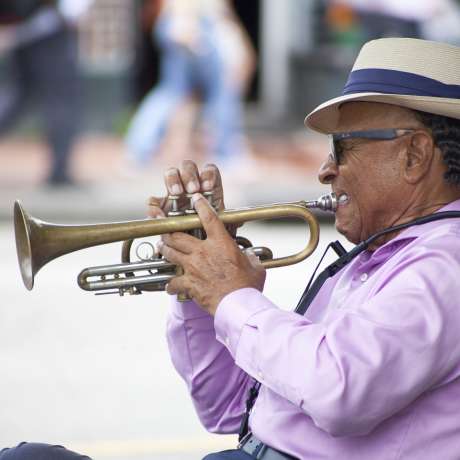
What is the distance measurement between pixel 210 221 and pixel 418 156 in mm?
469

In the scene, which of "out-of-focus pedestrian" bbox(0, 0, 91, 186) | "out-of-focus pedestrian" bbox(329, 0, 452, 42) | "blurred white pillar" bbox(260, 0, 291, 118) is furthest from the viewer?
"blurred white pillar" bbox(260, 0, 291, 118)

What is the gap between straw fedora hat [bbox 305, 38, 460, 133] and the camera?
242 cm

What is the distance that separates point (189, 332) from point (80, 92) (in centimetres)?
770

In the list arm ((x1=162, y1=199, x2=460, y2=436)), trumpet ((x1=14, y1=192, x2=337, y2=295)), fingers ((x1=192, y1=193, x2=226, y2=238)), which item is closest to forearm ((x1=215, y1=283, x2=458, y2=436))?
arm ((x1=162, y1=199, x2=460, y2=436))

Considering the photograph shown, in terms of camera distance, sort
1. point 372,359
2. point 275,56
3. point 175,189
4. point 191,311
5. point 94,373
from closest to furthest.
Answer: point 372,359 → point 175,189 → point 191,311 → point 94,373 → point 275,56

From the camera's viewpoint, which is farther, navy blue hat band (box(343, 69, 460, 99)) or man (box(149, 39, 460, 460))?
navy blue hat band (box(343, 69, 460, 99))

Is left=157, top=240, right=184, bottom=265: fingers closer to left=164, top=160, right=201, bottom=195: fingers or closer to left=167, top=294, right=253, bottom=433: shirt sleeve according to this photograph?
left=164, top=160, right=201, bottom=195: fingers

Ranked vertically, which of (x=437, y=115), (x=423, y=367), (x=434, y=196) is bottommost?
(x=423, y=367)

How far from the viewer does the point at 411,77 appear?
2.45 meters

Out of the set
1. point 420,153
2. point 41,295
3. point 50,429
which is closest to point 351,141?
point 420,153

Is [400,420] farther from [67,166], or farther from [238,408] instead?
[67,166]

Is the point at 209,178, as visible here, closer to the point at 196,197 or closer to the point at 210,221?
the point at 196,197

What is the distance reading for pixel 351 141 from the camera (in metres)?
2.55

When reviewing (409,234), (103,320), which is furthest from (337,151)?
(103,320)
